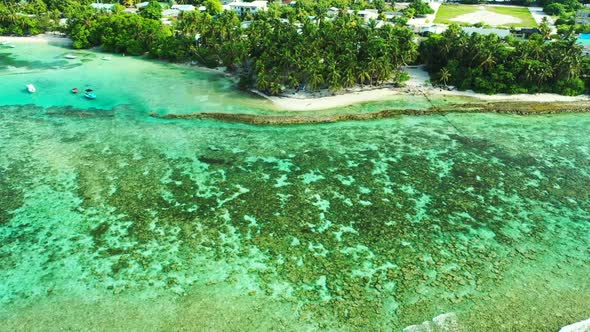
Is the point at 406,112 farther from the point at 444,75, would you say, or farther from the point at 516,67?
the point at 516,67

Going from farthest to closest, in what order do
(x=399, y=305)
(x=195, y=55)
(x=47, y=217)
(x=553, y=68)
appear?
(x=195, y=55) → (x=553, y=68) → (x=47, y=217) → (x=399, y=305)

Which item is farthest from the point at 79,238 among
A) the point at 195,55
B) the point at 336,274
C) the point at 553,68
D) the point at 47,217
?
the point at 553,68

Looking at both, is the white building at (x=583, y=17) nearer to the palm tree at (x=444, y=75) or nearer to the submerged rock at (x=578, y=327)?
the palm tree at (x=444, y=75)

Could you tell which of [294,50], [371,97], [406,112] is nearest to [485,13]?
[371,97]

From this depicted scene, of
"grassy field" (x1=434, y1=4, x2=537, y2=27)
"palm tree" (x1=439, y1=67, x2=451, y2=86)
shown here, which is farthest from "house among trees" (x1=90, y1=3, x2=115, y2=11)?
"palm tree" (x1=439, y1=67, x2=451, y2=86)

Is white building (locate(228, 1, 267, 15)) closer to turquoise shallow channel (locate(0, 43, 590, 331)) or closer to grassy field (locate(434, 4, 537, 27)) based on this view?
grassy field (locate(434, 4, 537, 27))

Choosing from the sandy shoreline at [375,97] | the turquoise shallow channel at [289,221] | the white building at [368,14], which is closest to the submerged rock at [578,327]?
the turquoise shallow channel at [289,221]

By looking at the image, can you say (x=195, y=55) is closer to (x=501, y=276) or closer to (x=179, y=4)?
(x=179, y=4)
